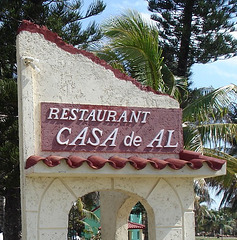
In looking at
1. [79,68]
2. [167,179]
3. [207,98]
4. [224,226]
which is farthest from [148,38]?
[224,226]

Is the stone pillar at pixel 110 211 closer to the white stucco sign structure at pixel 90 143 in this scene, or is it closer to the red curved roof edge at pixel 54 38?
the white stucco sign structure at pixel 90 143

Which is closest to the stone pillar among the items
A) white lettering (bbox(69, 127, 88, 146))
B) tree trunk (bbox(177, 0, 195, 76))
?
white lettering (bbox(69, 127, 88, 146))

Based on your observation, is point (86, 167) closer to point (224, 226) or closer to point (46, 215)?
point (46, 215)

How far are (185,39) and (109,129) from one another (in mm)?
12147

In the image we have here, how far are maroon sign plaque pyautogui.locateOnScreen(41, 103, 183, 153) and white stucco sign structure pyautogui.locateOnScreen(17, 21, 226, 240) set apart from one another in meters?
0.02

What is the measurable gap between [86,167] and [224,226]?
7800 cm

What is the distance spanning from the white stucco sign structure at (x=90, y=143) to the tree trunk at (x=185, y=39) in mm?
11076

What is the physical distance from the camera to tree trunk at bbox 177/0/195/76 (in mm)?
19747

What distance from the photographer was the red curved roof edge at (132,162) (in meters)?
7.55

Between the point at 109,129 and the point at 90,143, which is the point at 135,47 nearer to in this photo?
the point at 109,129

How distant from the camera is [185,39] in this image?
65.4ft

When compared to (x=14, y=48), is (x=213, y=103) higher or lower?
lower

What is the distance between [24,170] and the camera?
25.6 feet

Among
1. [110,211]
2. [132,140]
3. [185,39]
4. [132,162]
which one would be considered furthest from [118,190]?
[185,39]
